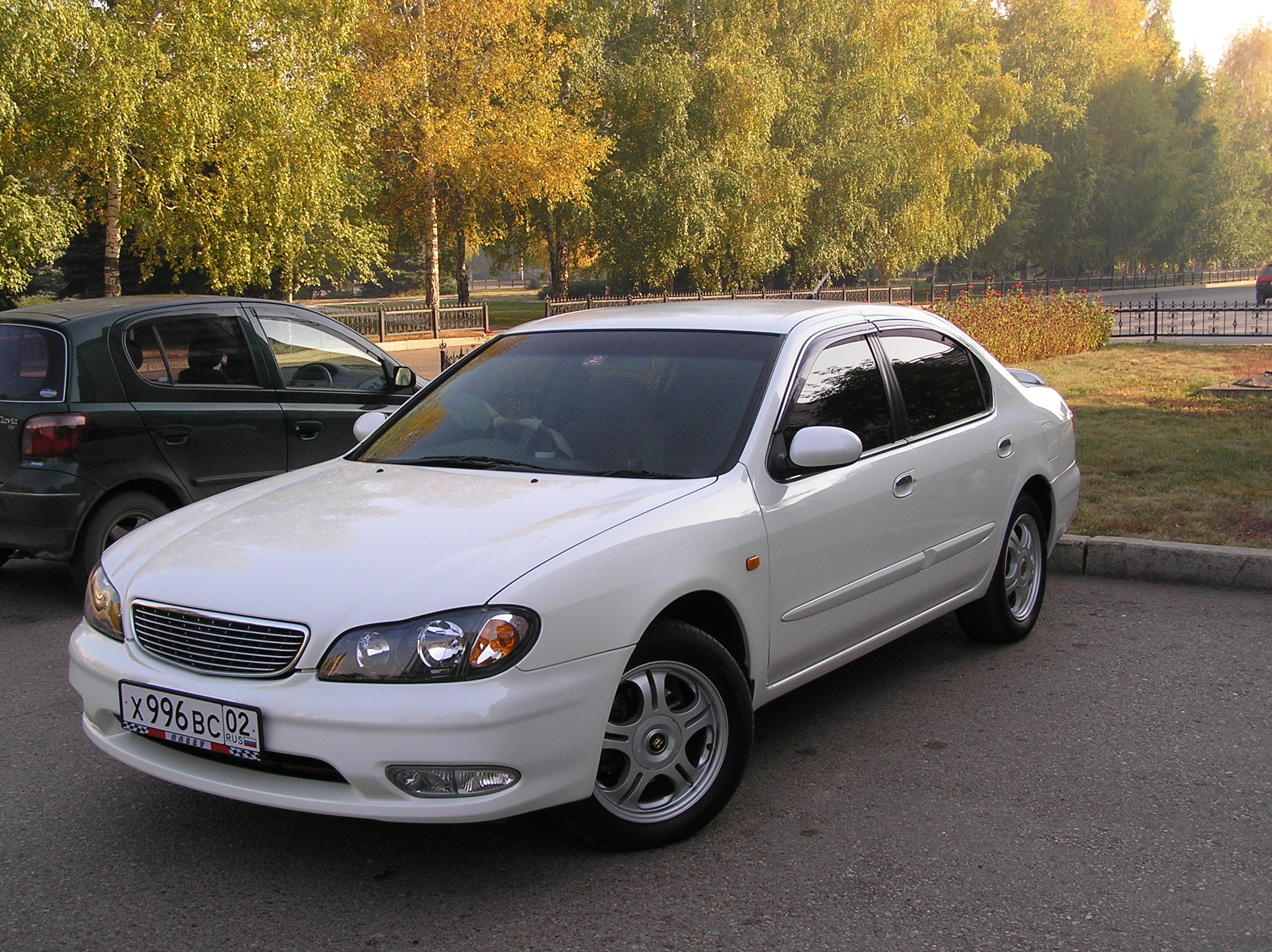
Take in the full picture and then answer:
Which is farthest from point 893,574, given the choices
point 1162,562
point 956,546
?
point 1162,562

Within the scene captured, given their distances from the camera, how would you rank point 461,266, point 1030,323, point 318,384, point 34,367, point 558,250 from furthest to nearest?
point 461,266, point 558,250, point 1030,323, point 318,384, point 34,367

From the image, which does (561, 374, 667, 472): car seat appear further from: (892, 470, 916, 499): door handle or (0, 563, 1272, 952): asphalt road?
(0, 563, 1272, 952): asphalt road

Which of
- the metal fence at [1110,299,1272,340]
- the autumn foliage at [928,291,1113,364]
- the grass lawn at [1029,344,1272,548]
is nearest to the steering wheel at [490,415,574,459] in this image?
the grass lawn at [1029,344,1272,548]

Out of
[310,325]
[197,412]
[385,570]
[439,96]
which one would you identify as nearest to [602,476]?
[385,570]

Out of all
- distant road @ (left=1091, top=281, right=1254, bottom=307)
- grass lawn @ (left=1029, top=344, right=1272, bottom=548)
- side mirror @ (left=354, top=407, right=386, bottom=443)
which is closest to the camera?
side mirror @ (left=354, top=407, right=386, bottom=443)

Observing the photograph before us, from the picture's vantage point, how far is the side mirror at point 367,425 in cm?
512

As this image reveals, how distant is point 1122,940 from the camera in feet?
9.78

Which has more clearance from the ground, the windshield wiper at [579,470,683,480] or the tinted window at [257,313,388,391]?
the tinted window at [257,313,388,391]

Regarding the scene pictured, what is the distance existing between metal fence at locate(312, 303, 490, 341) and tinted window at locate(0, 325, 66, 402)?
22.3 metres

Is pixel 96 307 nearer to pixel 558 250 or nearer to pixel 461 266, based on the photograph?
pixel 558 250

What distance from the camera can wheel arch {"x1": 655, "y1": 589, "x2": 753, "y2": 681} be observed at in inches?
145

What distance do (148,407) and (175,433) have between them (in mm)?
204

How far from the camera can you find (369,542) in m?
3.47

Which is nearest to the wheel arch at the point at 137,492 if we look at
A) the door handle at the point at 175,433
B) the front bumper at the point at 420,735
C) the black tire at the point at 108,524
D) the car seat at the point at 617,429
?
the black tire at the point at 108,524
